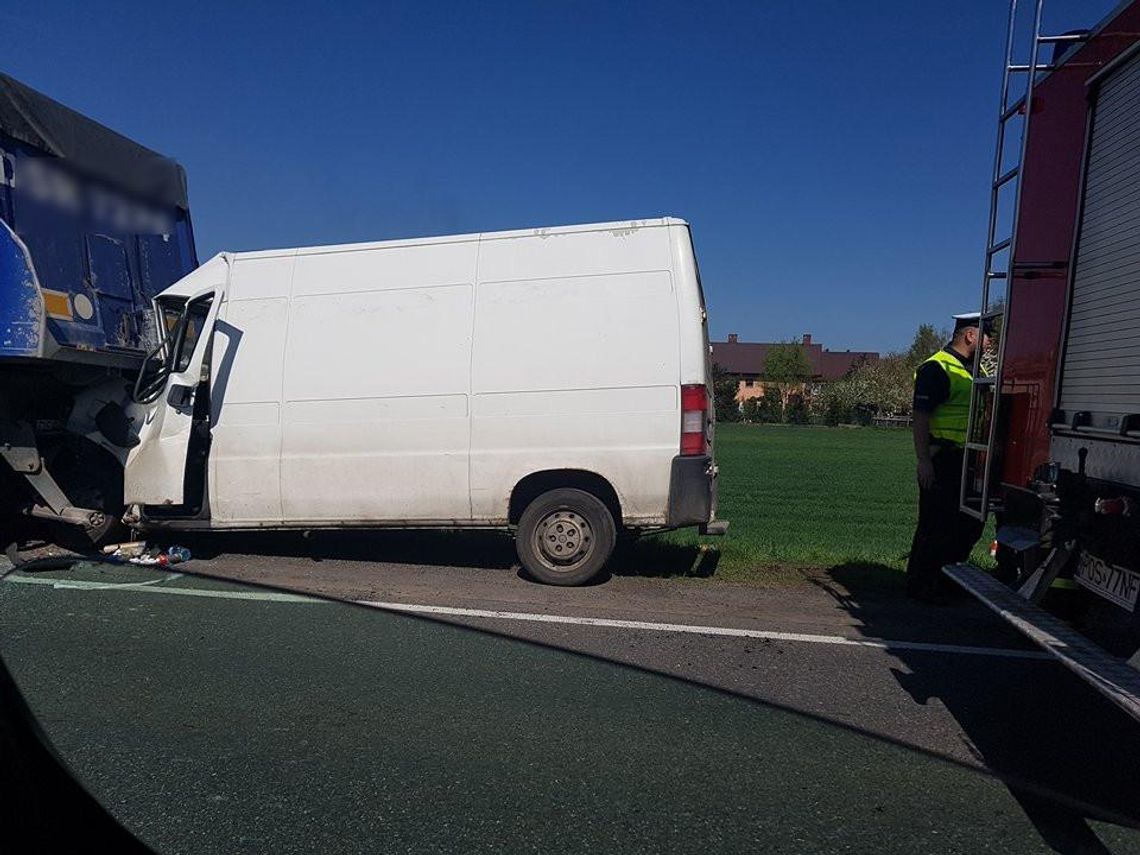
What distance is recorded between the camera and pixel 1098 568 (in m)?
3.59

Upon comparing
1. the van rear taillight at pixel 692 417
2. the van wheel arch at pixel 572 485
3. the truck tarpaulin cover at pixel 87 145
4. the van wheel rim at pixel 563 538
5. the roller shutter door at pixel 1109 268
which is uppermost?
the truck tarpaulin cover at pixel 87 145

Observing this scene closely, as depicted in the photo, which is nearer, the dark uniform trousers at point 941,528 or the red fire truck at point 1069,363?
the red fire truck at point 1069,363

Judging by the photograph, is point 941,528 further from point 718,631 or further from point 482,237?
point 482,237

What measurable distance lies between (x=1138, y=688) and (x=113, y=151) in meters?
8.81

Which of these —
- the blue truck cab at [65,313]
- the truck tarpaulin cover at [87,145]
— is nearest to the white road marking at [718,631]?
the blue truck cab at [65,313]

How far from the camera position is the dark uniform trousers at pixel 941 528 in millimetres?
6094

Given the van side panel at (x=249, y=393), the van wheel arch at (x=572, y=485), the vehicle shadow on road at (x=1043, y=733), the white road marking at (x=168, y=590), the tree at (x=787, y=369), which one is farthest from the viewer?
the tree at (x=787, y=369)

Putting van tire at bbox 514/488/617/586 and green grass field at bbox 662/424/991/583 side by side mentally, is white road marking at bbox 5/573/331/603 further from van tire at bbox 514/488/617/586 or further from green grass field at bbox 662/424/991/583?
green grass field at bbox 662/424/991/583

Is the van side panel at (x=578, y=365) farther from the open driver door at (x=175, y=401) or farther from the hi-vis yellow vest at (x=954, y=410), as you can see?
the open driver door at (x=175, y=401)

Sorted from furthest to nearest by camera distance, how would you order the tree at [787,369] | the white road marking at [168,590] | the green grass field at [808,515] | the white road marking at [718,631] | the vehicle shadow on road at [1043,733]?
the tree at [787,369] < the green grass field at [808,515] < the white road marking at [168,590] < the white road marking at [718,631] < the vehicle shadow on road at [1043,733]

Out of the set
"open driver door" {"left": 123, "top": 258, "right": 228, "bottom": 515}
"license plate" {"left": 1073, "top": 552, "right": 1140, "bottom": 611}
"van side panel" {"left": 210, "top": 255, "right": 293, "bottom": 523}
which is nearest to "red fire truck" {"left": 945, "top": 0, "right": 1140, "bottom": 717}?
"license plate" {"left": 1073, "top": 552, "right": 1140, "bottom": 611}

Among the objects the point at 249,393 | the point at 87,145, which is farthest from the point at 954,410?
the point at 87,145

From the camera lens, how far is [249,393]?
23.2ft

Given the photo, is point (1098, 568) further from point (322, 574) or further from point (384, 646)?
point (322, 574)
